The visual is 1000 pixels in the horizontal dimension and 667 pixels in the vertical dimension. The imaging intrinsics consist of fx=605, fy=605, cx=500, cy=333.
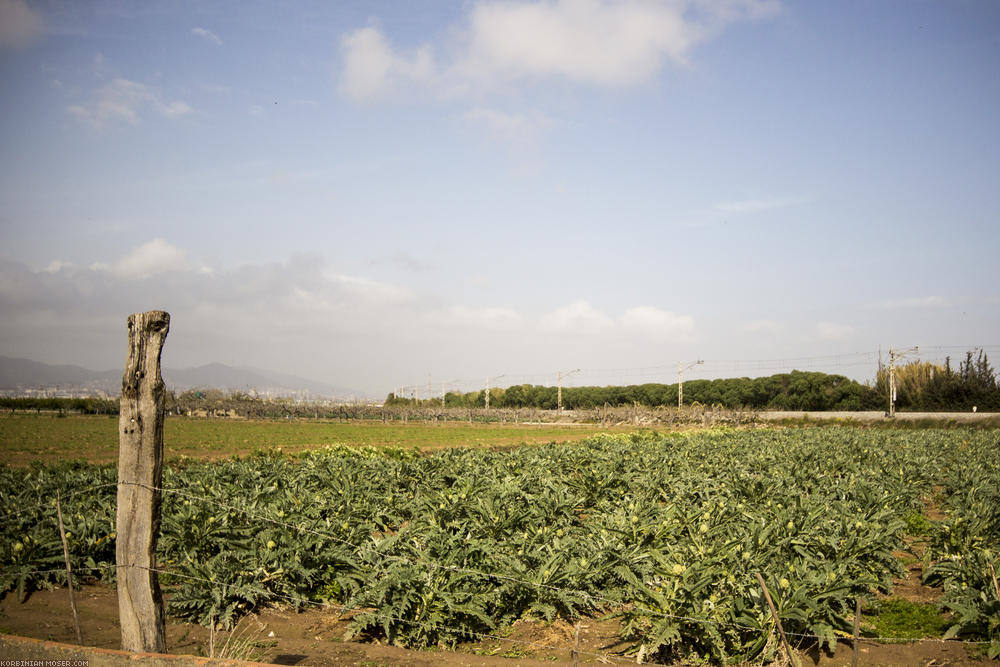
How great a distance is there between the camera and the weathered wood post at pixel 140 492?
14.5ft

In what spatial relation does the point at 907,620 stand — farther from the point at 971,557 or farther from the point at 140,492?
the point at 140,492

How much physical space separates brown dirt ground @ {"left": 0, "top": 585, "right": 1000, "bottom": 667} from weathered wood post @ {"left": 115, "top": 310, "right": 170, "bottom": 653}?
34.0 inches

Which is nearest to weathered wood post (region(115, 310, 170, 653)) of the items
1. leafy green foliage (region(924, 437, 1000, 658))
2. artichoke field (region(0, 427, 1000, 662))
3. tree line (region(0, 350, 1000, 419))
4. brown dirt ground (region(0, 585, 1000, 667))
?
artichoke field (region(0, 427, 1000, 662))

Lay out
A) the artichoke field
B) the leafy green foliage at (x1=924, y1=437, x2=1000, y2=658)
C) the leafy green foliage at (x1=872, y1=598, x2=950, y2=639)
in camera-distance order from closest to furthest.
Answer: the artichoke field < the leafy green foliage at (x1=924, y1=437, x2=1000, y2=658) < the leafy green foliage at (x1=872, y1=598, x2=950, y2=639)

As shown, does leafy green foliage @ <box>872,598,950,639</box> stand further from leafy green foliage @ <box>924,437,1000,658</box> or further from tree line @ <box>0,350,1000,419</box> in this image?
tree line @ <box>0,350,1000,419</box>

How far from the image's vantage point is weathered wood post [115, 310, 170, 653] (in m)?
4.41

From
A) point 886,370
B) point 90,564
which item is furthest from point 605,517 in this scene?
point 886,370

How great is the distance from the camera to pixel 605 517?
25.5 feet

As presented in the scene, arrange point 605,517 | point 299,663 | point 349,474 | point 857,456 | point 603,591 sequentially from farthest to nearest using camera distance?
point 857,456
point 349,474
point 605,517
point 603,591
point 299,663

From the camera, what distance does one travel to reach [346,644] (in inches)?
213

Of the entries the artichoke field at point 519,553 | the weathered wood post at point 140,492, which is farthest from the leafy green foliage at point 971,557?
the weathered wood post at point 140,492

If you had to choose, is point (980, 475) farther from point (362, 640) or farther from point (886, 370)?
point (886, 370)

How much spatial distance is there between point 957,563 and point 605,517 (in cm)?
389

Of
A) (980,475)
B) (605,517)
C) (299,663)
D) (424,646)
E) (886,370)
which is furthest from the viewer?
(886,370)
